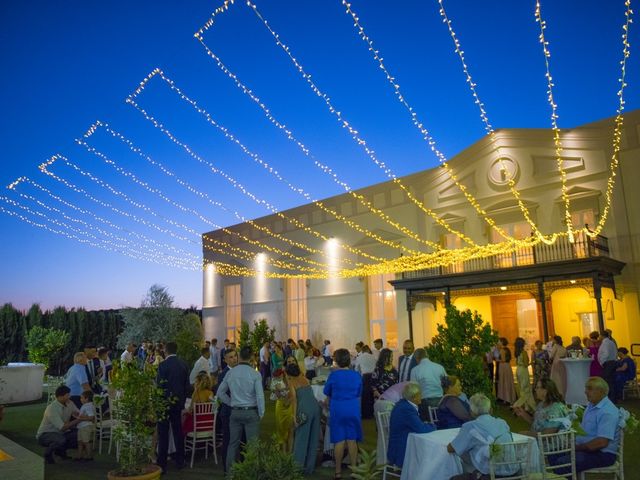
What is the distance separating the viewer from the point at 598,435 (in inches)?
178

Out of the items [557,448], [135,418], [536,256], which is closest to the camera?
[557,448]

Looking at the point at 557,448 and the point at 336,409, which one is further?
the point at 336,409

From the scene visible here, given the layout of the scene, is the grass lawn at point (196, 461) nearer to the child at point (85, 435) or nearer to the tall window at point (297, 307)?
the child at point (85, 435)

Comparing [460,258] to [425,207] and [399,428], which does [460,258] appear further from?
[399,428]

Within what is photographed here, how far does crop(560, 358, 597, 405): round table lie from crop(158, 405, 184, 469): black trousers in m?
7.47

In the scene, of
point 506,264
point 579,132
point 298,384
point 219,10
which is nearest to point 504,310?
point 506,264

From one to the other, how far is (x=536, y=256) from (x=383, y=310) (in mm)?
6611

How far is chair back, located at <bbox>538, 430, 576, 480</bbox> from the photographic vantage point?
4141 mm

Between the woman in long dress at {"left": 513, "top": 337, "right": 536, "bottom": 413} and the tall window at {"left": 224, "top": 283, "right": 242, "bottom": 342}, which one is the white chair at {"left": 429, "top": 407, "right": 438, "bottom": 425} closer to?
the woman in long dress at {"left": 513, "top": 337, "right": 536, "bottom": 413}

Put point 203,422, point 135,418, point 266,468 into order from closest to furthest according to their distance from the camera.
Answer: point 266,468
point 135,418
point 203,422

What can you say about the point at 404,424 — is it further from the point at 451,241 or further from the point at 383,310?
the point at 383,310

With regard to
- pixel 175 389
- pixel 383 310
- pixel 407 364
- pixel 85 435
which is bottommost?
pixel 85 435

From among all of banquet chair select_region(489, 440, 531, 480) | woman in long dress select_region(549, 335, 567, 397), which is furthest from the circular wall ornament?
banquet chair select_region(489, 440, 531, 480)

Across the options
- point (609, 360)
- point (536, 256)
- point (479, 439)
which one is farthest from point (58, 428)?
point (536, 256)
